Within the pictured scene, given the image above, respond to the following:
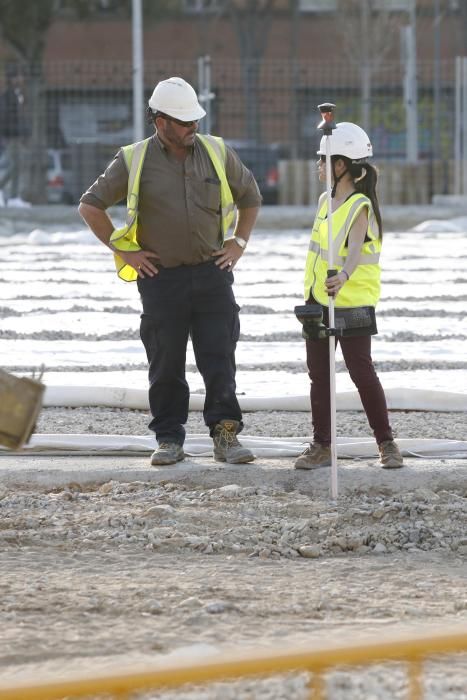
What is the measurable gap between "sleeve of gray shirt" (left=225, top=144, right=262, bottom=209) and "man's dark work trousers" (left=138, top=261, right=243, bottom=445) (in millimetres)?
369

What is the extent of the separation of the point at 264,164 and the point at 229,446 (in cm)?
2369

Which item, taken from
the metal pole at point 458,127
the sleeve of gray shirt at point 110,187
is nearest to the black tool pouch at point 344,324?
the sleeve of gray shirt at point 110,187

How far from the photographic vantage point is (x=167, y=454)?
686cm

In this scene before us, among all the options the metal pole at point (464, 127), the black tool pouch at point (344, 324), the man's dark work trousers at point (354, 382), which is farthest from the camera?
the metal pole at point (464, 127)

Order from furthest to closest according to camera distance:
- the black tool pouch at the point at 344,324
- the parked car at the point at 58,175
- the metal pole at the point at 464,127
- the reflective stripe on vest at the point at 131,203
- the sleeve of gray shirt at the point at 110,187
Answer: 1. the parked car at the point at 58,175
2. the metal pole at the point at 464,127
3. the sleeve of gray shirt at the point at 110,187
4. the reflective stripe on vest at the point at 131,203
5. the black tool pouch at the point at 344,324

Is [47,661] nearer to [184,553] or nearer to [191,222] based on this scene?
[184,553]

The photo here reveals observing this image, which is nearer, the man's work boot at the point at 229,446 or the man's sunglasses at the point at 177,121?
the man's sunglasses at the point at 177,121

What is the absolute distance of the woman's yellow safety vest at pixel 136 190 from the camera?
6.66 m

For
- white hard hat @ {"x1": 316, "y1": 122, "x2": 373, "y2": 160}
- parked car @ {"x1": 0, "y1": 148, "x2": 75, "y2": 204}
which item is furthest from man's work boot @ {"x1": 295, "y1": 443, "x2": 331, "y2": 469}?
parked car @ {"x1": 0, "y1": 148, "x2": 75, "y2": 204}

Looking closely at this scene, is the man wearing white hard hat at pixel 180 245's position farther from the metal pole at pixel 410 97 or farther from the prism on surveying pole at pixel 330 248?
the metal pole at pixel 410 97

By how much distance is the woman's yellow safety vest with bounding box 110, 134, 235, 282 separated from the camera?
6.66 metres

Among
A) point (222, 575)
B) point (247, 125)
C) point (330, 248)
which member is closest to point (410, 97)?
point (247, 125)

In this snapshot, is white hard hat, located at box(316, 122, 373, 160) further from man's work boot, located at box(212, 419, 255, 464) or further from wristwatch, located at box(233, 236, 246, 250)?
man's work boot, located at box(212, 419, 255, 464)

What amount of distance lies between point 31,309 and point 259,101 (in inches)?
697
